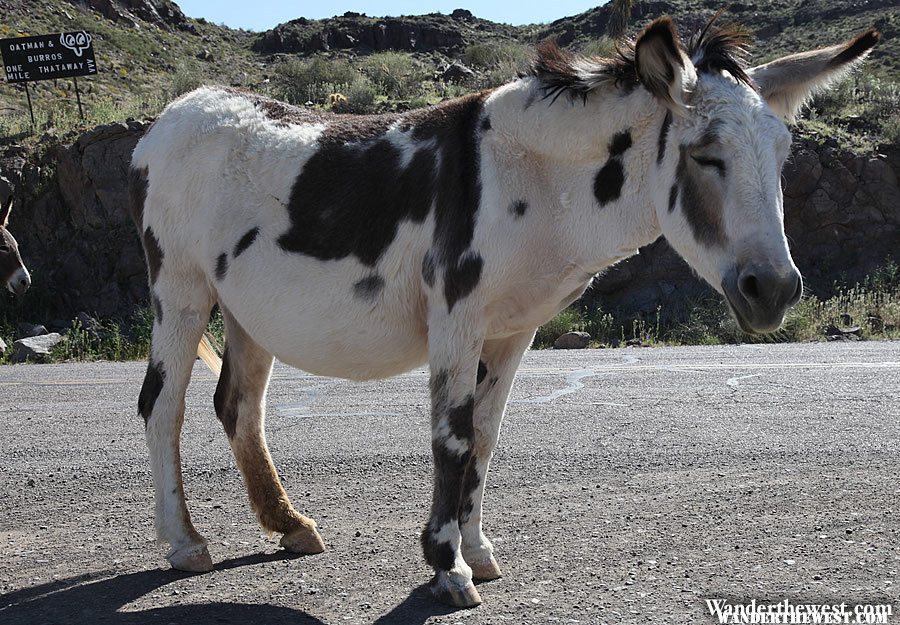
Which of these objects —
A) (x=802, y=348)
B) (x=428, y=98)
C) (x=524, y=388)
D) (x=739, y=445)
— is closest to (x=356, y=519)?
(x=739, y=445)

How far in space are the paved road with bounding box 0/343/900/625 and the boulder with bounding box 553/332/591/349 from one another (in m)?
4.70

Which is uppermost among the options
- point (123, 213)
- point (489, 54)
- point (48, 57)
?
point (489, 54)

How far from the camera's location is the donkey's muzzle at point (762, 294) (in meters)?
3.74

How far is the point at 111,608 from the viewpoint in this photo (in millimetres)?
4449

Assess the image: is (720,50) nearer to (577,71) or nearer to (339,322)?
(577,71)

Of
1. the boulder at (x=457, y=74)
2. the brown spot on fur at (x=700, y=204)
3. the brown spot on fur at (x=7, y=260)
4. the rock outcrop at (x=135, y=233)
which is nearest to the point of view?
the brown spot on fur at (x=700, y=204)

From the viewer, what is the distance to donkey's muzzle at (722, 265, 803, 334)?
12.3ft

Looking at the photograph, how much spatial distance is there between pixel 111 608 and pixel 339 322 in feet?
5.44

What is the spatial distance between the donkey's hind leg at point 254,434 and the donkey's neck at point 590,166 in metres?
2.04

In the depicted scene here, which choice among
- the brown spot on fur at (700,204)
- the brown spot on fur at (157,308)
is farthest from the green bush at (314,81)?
the brown spot on fur at (700,204)

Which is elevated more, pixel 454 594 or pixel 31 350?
pixel 454 594

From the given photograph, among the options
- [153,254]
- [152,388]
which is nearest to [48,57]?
[153,254]

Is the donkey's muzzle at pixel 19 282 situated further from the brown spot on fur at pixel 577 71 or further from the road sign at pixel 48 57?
the brown spot on fur at pixel 577 71

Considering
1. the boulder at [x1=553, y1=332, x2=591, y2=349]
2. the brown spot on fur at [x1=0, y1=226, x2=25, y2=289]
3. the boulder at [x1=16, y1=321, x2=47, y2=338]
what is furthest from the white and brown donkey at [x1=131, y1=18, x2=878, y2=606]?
the boulder at [x1=16, y1=321, x2=47, y2=338]
